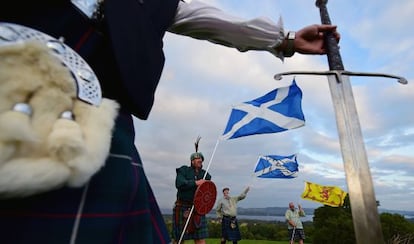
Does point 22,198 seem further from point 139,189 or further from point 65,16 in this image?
point 65,16

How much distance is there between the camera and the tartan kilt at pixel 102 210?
1.75ft

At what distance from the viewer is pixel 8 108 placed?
0.50 m

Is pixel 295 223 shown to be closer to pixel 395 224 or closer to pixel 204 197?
pixel 395 224

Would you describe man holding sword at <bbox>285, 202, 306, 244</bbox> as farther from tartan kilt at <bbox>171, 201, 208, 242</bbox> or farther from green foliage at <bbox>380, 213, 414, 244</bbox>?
tartan kilt at <bbox>171, 201, 208, 242</bbox>

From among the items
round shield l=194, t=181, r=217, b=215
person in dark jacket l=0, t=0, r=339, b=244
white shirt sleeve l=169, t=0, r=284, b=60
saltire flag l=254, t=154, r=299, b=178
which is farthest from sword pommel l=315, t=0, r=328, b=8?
saltire flag l=254, t=154, r=299, b=178

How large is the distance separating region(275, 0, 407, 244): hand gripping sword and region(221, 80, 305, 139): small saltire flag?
279 centimetres

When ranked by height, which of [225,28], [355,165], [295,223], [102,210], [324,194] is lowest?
[102,210]

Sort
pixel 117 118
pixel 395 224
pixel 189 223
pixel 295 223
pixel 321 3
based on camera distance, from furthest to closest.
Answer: pixel 395 224
pixel 295 223
pixel 189 223
pixel 321 3
pixel 117 118

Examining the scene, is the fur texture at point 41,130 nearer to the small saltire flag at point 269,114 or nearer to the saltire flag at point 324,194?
the small saltire flag at point 269,114

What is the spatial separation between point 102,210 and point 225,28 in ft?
2.31

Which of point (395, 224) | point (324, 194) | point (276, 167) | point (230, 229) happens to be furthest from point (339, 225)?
point (230, 229)

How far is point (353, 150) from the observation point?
138 cm

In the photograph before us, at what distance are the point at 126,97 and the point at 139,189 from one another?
0.20m

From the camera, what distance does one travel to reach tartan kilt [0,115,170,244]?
533mm
